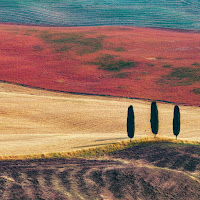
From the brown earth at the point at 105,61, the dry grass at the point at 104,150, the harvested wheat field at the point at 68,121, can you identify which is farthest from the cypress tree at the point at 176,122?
the brown earth at the point at 105,61

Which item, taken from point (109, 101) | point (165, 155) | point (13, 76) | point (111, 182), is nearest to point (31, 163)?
point (111, 182)

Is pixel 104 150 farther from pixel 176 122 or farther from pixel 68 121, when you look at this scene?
pixel 68 121

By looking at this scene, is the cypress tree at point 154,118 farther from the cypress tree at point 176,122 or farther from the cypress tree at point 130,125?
the cypress tree at point 130,125

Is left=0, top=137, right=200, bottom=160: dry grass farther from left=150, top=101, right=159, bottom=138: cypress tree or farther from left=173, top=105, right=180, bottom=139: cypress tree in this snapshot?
left=150, top=101, right=159, bottom=138: cypress tree

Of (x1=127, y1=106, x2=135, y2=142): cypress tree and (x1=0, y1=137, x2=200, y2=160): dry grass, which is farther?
(x1=127, y1=106, x2=135, y2=142): cypress tree

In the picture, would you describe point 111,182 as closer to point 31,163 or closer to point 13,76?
point 31,163

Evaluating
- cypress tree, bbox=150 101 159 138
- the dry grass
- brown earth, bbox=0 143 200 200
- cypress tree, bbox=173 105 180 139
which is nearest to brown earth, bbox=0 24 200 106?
cypress tree, bbox=173 105 180 139
